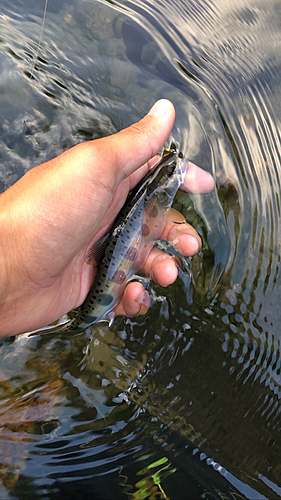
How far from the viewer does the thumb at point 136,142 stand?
2814mm

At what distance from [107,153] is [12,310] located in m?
1.30

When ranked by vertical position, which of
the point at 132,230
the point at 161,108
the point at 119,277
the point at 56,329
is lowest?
the point at 56,329

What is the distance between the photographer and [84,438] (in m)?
3.40

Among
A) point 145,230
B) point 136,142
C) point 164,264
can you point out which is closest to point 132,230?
point 145,230

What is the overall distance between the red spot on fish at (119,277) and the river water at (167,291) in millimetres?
410

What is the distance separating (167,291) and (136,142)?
4.50 feet

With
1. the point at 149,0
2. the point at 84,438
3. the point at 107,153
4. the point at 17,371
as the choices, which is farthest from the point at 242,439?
the point at 149,0

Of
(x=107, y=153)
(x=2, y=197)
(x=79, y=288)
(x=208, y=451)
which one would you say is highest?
(x=107, y=153)

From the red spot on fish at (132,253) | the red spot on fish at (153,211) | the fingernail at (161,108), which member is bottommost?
the red spot on fish at (132,253)

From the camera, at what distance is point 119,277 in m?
3.53

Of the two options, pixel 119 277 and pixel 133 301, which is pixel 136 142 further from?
pixel 133 301

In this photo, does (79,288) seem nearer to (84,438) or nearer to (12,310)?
(12,310)

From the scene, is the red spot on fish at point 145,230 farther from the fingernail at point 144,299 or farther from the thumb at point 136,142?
the thumb at point 136,142

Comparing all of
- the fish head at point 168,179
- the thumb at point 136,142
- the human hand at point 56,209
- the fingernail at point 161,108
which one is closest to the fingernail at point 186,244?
the fish head at point 168,179
